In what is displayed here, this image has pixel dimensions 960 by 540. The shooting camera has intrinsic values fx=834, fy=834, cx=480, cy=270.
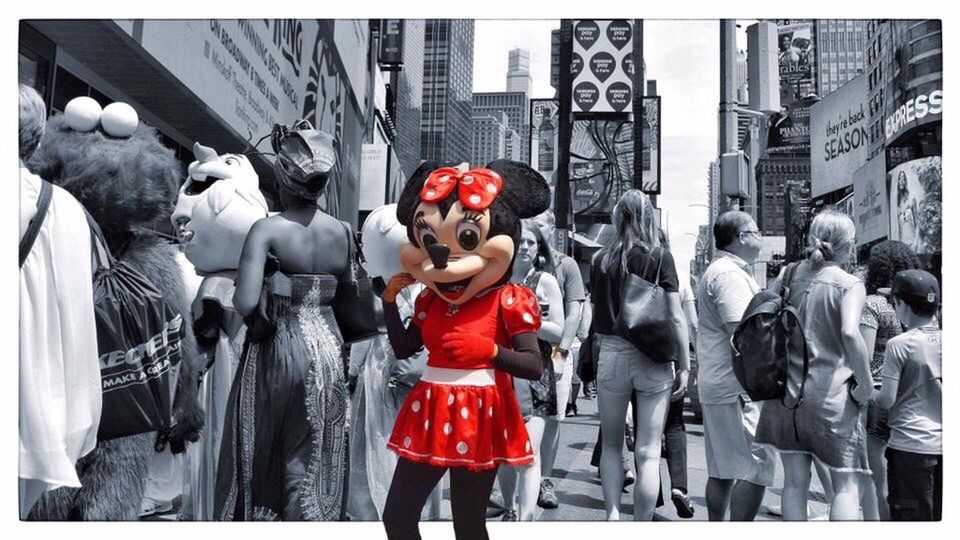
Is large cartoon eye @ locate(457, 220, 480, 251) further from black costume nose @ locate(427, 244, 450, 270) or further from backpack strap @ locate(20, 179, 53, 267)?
backpack strap @ locate(20, 179, 53, 267)

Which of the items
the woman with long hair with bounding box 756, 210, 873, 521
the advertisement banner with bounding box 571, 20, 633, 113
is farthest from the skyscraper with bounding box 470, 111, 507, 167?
the advertisement banner with bounding box 571, 20, 633, 113

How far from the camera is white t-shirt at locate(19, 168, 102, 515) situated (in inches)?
137

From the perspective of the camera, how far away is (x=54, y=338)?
351 centimetres

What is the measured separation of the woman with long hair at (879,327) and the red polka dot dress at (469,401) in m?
1.98

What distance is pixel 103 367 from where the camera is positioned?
368 centimetres

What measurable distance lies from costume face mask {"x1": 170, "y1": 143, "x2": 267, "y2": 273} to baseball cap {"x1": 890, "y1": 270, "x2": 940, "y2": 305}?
302cm

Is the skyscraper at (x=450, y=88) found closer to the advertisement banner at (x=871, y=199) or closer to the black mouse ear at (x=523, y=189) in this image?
the black mouse ear at (x=523, y=189)

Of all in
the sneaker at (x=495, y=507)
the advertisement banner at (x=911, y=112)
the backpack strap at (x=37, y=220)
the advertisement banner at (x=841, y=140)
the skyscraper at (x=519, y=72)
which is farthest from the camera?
the advertisement banner at (x=841, y=140)

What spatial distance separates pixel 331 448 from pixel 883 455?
2.73 metres

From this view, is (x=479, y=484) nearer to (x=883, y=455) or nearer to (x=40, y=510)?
(x=40, y=510)


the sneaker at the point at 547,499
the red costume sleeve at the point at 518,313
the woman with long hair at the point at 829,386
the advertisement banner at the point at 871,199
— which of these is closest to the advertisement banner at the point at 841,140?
the advertisement banner at the point at 871,199

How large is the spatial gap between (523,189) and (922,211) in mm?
2372

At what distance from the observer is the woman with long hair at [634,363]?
398 cm

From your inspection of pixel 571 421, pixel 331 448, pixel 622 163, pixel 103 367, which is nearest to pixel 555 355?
pixel 331 448
